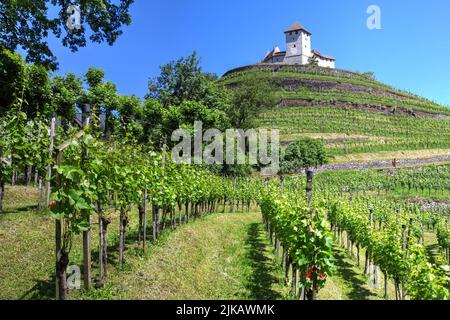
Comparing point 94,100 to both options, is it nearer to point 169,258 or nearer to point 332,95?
point 169,258

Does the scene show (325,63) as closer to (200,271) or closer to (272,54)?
(272,54)

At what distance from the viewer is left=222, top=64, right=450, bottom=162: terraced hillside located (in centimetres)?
6938

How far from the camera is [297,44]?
120062mm

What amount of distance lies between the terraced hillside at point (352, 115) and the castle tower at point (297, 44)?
894cm

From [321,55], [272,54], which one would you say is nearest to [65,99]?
[272,54]

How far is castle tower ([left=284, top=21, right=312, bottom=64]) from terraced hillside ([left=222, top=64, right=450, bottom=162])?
8.94 m

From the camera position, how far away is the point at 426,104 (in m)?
104

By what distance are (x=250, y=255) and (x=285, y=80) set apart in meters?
92.1

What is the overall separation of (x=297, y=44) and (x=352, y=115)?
136ft

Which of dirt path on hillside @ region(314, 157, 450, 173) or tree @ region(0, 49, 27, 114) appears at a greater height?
tree @ region(0, 49, 27, 114)

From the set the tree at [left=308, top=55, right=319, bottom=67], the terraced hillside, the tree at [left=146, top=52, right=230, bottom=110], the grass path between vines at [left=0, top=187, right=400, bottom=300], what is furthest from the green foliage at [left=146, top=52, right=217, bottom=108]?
the tree at [left=308, top=55, right=319, bottom=67]

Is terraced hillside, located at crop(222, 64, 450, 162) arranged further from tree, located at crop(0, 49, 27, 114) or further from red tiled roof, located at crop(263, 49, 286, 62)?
tree, located at crop(0, 49, 27, 114)
